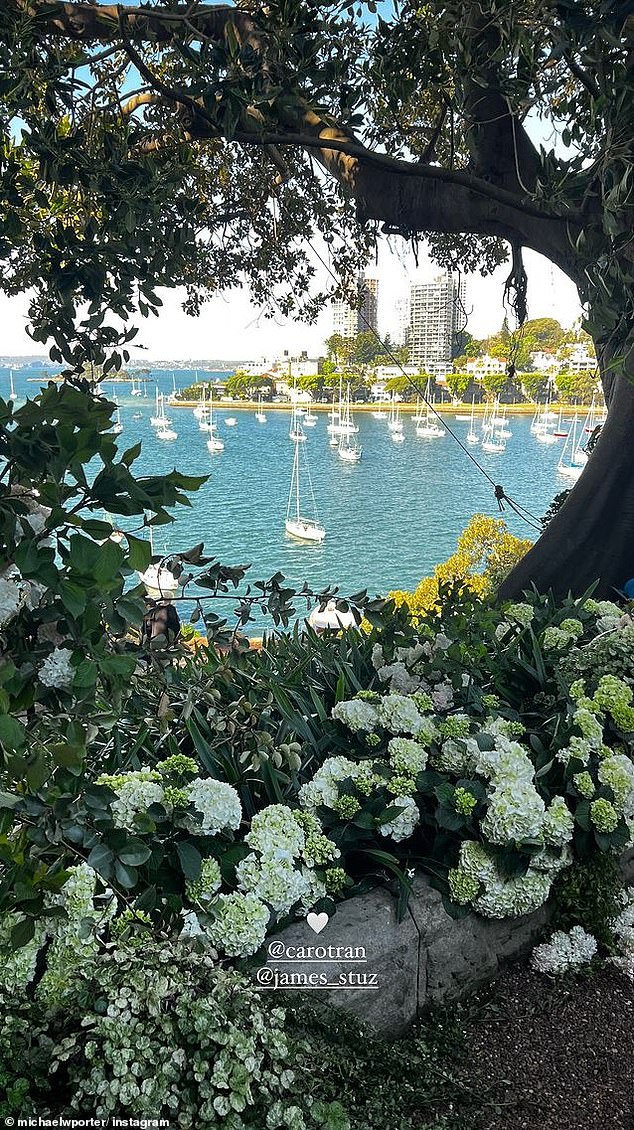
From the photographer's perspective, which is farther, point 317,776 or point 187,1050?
point 317,776

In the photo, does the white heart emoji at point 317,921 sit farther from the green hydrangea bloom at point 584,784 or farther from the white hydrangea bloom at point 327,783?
the green hydrangea bloom at point 584,784

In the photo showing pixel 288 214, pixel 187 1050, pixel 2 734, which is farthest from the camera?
pixel 288 214

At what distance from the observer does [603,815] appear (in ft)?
6.57

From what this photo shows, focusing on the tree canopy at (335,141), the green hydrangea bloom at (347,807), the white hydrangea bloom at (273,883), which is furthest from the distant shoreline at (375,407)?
the white hydrangea bloom at (273,883)

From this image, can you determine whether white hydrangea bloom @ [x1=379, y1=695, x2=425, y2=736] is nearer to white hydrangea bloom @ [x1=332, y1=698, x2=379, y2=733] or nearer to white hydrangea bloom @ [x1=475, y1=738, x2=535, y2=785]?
white hydrangea bloom @ [x1=332, y1=698, x2=379, y2=733]

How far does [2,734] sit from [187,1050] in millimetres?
737

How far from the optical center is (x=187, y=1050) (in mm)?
1286

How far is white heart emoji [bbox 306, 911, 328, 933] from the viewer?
1.71m

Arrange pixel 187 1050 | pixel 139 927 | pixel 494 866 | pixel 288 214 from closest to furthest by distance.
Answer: pixel 187 1050
pixel 139 927
pixel 494 866
pixel 288 214

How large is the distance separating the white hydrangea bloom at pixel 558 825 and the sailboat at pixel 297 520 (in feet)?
51.0

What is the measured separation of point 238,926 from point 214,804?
0.77 ft

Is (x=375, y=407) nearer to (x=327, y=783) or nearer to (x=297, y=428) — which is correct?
(x=297, y=428)

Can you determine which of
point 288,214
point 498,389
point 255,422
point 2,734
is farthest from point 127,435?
point 2,734

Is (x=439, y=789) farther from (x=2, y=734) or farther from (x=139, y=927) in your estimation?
(x=2, y=734)
